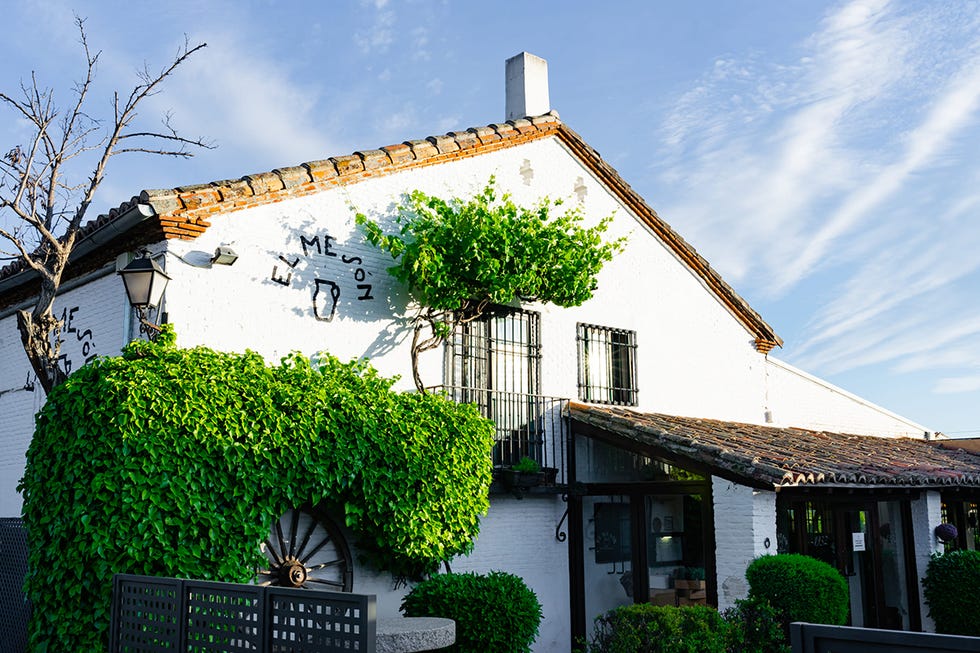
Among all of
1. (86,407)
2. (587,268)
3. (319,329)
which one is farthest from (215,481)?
(587,268)

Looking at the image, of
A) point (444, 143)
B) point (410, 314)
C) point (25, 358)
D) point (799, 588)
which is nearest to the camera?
point (799, 588)

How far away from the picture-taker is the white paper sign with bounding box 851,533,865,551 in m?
14.2

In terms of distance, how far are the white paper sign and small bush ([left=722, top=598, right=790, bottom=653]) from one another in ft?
15.2

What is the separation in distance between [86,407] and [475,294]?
17.1 feet

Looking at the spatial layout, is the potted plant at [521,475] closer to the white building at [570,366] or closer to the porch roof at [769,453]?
the white building at [570,366]

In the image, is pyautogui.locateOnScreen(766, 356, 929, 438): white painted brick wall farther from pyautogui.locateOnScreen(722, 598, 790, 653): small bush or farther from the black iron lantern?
the black iron lantern

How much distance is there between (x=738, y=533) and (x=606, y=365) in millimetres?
4333

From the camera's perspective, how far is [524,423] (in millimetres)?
13016

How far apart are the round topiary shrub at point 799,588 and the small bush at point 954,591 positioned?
4.34 meters

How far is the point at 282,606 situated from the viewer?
5.86 m

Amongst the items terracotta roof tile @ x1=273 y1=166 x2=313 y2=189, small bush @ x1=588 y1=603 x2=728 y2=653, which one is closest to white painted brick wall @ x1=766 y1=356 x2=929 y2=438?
small bush @ x1=588 y1=603 x2=728 y2=653

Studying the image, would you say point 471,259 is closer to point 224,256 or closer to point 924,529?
point 224,256

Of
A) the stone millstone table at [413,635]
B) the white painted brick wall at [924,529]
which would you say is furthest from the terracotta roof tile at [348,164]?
the white painted brick wall at [924,529]

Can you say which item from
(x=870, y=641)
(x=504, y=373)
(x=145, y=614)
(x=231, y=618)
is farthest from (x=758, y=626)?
(x=870, y=641)
